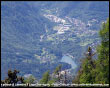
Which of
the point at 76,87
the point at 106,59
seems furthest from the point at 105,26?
the point at 76,87

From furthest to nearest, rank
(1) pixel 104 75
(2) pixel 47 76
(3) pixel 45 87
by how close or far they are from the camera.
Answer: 1. (2) pixel 47 76
2. (1) pixel 104 75
3. (3) pixel 45 87

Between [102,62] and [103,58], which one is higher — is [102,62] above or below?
below

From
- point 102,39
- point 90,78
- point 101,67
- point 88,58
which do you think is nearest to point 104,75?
point 101,67

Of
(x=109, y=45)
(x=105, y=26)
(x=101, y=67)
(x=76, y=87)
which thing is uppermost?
(x=105, y=26)

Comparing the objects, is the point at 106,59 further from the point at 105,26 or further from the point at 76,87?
the point at 76,87

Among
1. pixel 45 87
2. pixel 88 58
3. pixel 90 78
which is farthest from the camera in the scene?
pixel 88 58

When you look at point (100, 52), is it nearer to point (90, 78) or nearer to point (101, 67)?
point (101, 67)

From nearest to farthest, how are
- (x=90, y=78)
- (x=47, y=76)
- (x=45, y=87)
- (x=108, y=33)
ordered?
(x=45, y=87) < (x=108, y=33) < (x=90, y=78) < (x=47, y=76)

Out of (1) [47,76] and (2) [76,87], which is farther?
(1) [47,76]

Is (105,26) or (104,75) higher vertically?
(105,26)
